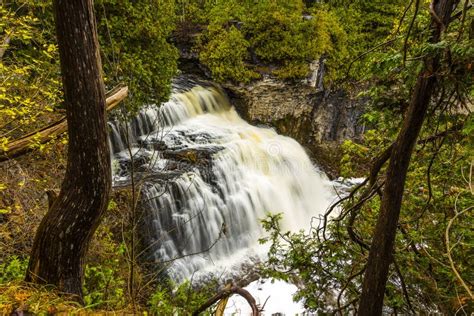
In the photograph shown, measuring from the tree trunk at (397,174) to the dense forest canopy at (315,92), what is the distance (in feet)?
0.20

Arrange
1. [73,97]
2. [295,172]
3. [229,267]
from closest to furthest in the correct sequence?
[73,97] → [229,267] → [295,172]

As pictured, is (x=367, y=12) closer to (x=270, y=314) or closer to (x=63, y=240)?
(x=270, y=314)

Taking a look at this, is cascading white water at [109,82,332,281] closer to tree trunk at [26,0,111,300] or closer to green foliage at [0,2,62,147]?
green foliage at [0,2,62,147]

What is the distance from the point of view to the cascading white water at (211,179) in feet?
26.6

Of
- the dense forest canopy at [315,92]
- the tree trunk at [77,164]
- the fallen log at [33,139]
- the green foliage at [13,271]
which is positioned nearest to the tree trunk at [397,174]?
the dense forest canopy at [315,92]

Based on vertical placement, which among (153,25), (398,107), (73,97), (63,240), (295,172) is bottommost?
(295,172)

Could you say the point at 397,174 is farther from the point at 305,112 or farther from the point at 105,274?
the point at 305,112

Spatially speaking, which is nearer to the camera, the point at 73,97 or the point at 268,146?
the point at 73,97

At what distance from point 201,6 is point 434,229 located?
16.0m

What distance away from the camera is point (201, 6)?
55.6 ft

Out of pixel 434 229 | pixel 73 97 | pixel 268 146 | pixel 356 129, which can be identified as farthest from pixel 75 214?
pixel 356 129

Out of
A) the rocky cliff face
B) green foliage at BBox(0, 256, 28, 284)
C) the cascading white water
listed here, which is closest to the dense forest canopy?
green foliage at BBox(0, 256, 28, 284)

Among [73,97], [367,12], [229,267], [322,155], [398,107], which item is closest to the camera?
[73,97]

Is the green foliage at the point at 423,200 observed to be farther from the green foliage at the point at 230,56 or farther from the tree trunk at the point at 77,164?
the green foliage at the point at 230,56
